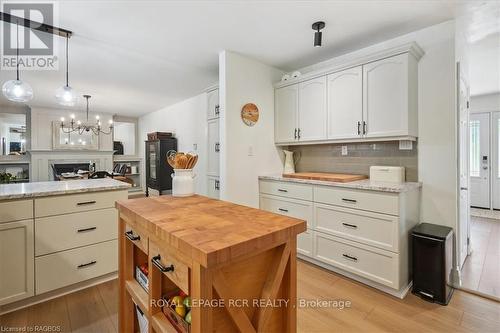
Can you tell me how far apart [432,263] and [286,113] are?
87.9 inches

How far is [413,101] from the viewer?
2297 mm

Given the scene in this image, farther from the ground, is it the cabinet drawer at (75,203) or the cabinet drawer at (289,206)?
the cabinet drawer at (75,203)

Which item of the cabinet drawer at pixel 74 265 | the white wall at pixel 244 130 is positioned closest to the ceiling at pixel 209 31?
the white wall at pixel 244 130

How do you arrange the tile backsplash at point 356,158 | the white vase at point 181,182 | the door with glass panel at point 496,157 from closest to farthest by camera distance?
the white vase at point 181,182, the tile backsplash at point 356,158, the door with glass panel at point 496,157

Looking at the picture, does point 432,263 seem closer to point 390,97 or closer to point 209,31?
point 390,97

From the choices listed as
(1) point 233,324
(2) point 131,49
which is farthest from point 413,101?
(2) point 131,49

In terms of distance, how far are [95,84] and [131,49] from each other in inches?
76.0

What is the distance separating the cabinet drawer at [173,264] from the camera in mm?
853

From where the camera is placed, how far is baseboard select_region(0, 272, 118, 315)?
185 cm

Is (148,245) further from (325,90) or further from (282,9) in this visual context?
(325,90)

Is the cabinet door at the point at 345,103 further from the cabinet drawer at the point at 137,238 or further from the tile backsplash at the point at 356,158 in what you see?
the cabinet drawer at the point at 137,238

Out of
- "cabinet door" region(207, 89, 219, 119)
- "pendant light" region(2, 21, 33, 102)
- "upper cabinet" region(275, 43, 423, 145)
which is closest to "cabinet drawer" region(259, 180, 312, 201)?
"upper cabinet" region(275, 43, 423, 145)

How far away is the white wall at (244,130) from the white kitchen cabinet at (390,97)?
1266mm

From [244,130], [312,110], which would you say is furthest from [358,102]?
[244,130]
